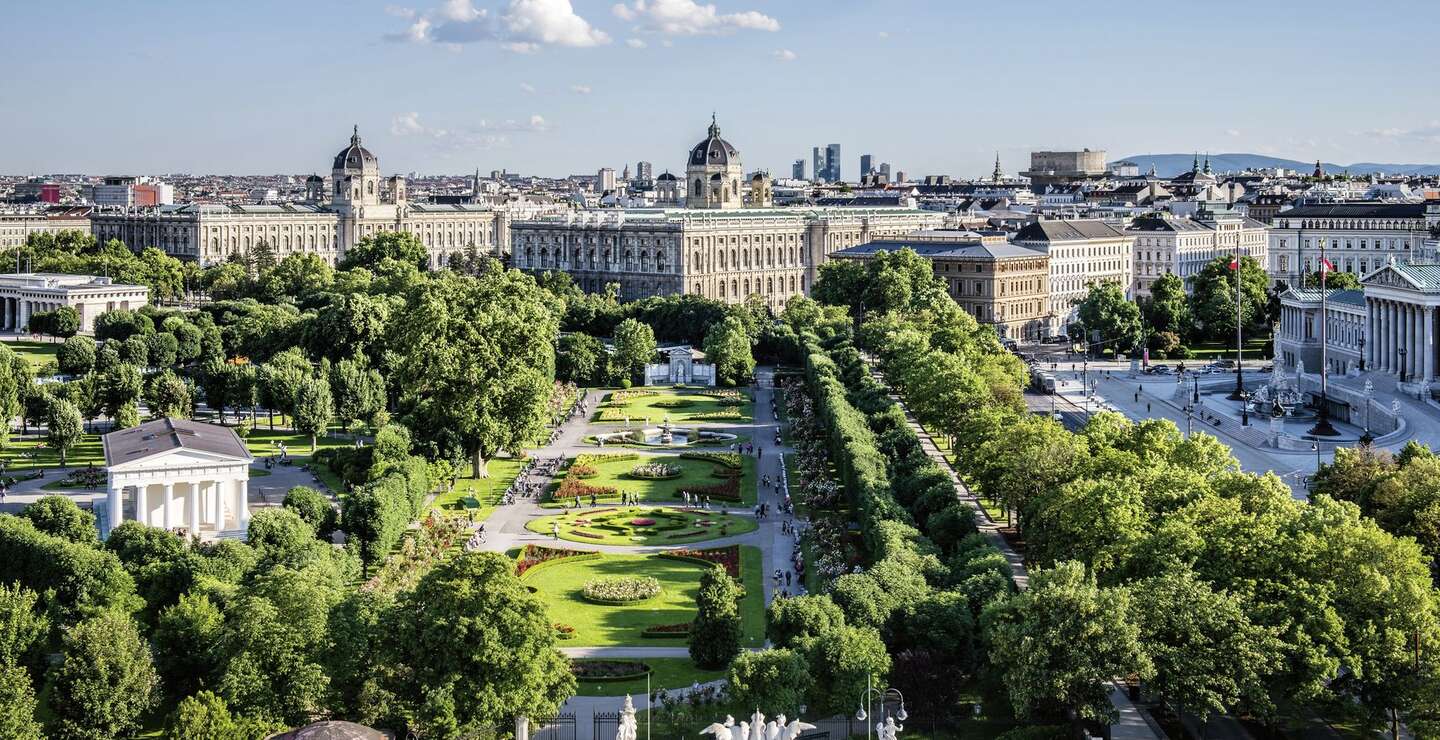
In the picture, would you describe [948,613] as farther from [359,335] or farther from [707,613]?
[359,335]

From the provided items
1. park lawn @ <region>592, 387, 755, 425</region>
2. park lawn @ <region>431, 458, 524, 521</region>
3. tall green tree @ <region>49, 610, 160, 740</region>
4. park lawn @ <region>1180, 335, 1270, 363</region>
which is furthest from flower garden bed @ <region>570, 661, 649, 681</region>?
park lawn @ <region>1180, 335, 1270, 363</region>

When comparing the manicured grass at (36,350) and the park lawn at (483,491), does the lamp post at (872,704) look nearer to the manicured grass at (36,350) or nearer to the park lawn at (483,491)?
the park lawn at (483,491)

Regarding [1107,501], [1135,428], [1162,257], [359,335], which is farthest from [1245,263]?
[1107,501]

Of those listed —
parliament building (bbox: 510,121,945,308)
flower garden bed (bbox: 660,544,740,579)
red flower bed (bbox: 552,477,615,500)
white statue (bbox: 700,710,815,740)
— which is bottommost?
flower garden bed (bbox: 660,544,740,579)

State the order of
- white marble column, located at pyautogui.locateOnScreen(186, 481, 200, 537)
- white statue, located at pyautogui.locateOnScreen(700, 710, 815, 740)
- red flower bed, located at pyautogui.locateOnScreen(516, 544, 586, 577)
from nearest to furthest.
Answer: white statue, located at pyautogui.locateOnScreen(700, 710, 815, 740)
red flower bed, located at pyautogui.locateOnScreen(516, 544, 586, 577)
white marble column, located at pyautogui.locateOnScreen(186, 481, 200, 537)

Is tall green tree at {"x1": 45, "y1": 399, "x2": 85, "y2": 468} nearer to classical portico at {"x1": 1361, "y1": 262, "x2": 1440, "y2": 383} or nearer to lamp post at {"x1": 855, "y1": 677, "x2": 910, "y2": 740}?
lamp post at {"x1": 855, "y1": 677, "x2": 910, "y2": 740}

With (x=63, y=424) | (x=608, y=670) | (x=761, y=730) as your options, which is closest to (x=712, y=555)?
(x=608, y=670)
